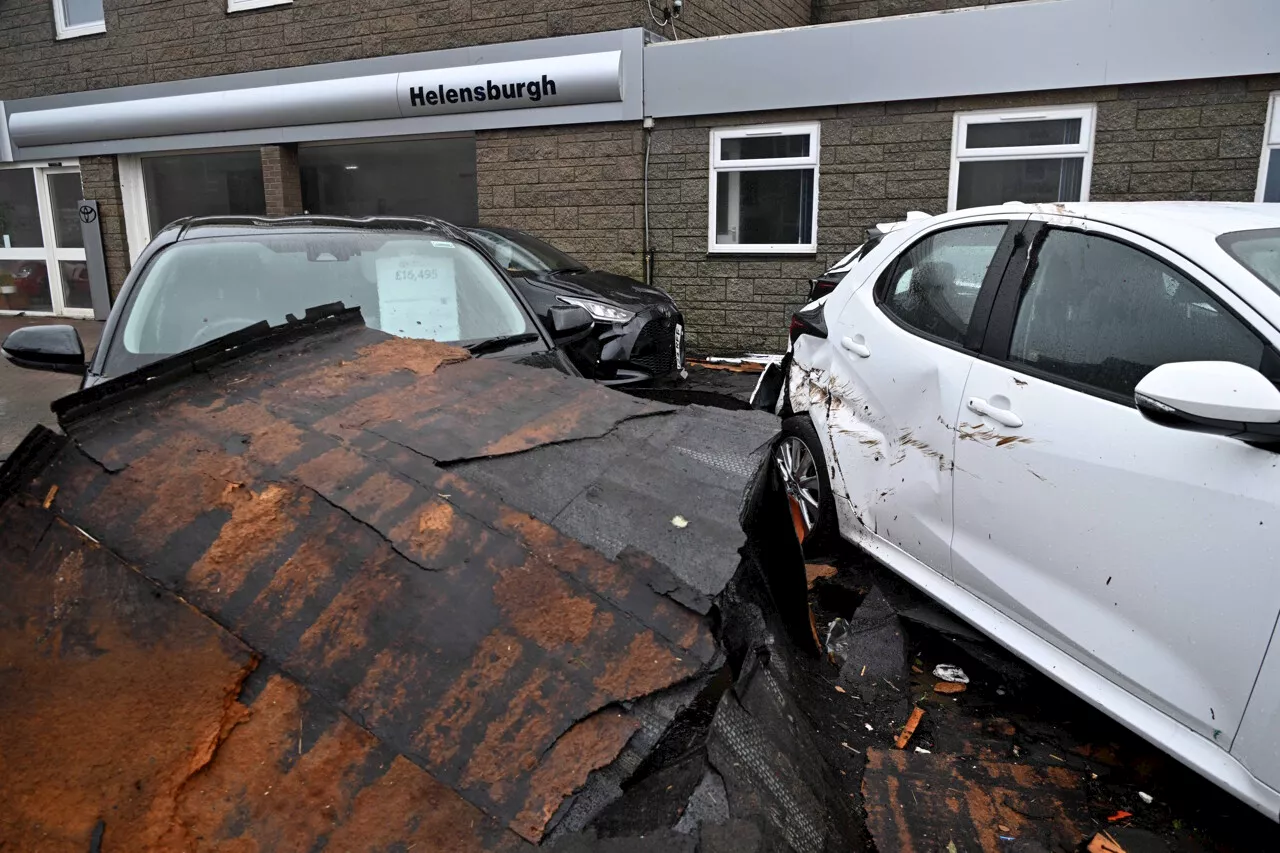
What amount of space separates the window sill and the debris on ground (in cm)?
1593

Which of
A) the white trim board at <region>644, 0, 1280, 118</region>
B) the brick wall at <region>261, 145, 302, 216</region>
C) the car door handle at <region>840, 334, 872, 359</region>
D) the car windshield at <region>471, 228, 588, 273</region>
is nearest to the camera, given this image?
the car door handle at <region>840, 334, 872, 359</region>

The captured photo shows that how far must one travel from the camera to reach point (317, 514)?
1.91 meters

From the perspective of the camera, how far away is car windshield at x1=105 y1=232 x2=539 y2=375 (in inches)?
136

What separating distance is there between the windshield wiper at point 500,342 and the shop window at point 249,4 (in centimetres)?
1089

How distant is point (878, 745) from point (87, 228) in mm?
15720

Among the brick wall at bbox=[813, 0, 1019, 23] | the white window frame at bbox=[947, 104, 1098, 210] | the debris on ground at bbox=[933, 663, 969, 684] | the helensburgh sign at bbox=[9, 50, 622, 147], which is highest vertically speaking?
the brick wall at bbox=[813, 0, 1019, 23]

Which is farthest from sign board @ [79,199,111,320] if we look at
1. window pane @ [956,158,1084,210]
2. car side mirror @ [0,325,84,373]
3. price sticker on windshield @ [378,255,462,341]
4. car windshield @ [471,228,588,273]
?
window pane @ [956,158,1084,210]

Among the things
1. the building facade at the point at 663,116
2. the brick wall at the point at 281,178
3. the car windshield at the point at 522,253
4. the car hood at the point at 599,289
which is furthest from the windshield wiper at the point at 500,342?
the brick wall at the point at 281,178

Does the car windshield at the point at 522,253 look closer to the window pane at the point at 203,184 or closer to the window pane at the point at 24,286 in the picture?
the window pane at the point at 203,184

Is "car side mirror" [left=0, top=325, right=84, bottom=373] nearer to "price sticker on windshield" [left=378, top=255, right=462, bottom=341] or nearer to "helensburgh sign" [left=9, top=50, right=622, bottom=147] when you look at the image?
"price sticker on windshield" [left=378, top=255, right=462, bottom=341]

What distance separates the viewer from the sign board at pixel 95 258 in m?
14.3

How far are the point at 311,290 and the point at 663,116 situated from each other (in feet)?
23.7

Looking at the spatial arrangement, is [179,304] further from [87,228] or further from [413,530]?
[87,228]

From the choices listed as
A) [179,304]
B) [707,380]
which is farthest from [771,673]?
[707,380]
